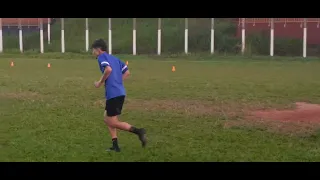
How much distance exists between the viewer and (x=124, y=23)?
2163 inches

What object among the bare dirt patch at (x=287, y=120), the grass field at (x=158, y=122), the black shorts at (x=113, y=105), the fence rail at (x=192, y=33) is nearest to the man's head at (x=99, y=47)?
the black shorts at (x=113, y=105)

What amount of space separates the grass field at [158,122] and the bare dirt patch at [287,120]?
22 centimetres

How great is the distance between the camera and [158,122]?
38.1 ft

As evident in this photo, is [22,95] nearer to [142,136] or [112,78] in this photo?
[112,78]

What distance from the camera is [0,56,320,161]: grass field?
846 centimetres

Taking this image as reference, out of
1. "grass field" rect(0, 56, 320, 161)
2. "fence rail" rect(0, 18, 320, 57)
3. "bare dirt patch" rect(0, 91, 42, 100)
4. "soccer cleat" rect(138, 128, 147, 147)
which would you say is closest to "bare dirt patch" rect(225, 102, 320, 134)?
"grass field" rect(0, 56, 320, 161)

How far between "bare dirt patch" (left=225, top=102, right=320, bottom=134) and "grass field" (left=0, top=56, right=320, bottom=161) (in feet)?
0.73

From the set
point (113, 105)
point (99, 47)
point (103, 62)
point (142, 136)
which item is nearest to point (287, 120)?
point (142, 136)

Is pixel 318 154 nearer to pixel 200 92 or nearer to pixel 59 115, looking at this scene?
pixel 59 115

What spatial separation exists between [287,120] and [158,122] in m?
3.12

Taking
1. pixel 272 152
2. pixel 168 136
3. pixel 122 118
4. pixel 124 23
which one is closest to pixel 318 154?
pixel 272 152

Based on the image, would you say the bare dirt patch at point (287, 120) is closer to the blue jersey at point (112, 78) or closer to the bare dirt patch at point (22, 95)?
the blue jersey at point (112, 78)

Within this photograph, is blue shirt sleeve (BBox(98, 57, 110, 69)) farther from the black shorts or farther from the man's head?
the black shorts
